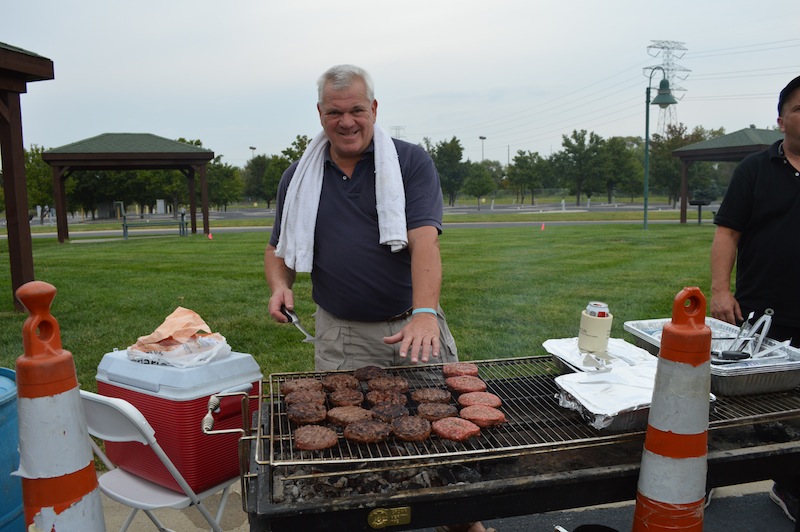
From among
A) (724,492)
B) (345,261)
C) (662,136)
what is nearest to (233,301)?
(345,261)

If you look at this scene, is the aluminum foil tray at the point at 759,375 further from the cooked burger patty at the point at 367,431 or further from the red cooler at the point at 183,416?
the red cooler at the point at 183,416

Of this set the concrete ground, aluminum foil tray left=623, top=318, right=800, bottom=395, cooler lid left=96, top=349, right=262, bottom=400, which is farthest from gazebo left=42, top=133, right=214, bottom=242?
aluminum foil tray left=623, top=318, right=800, bottom=395

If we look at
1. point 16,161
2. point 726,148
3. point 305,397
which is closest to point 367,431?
point 305,397

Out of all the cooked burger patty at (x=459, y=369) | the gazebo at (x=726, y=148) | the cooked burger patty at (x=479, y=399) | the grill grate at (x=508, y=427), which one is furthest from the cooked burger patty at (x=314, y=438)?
the gazebo at (x=726, y=148)

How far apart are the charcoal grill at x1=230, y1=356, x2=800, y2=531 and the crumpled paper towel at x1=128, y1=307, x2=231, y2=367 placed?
417mm

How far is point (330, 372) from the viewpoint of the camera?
8.43 feet

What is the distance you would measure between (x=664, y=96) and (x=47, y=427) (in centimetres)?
2121

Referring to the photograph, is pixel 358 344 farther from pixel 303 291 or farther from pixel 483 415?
pixel 303 291

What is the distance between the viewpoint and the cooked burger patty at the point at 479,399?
2205 mm

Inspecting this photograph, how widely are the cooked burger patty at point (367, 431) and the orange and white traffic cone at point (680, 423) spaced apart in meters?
0.83

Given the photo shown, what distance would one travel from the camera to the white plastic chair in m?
1.97

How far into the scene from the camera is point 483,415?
6.80 feet

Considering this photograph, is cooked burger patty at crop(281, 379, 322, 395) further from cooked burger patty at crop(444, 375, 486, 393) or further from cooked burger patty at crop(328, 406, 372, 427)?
cooked burger patty at crop(444, 375, 486, 393)

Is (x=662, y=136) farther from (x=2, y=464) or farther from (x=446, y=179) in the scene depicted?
(x=2, y=464)
